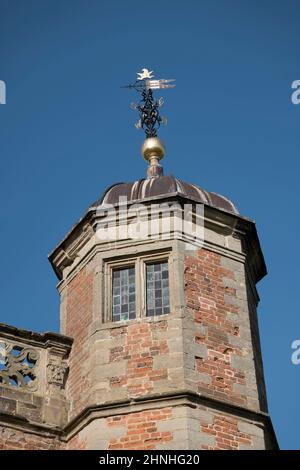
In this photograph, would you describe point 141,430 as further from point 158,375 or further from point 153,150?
point 153,150

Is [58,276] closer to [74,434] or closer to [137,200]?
[137,200]

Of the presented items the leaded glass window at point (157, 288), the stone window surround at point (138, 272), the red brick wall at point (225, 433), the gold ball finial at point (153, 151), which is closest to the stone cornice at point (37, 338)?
the stone window surround at point (138, 272)

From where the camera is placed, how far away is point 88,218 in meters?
15.4

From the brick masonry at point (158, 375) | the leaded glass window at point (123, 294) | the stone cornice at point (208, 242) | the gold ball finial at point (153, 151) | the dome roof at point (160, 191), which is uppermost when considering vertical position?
the gold ball finial at point (153, 151)

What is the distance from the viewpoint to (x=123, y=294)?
1471 cm

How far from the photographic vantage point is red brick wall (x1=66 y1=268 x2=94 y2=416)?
14141 mm

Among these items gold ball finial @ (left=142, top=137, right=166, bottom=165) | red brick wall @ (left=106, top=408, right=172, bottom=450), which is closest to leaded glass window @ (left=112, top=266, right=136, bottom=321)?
red brick wall @ (left=106, top=408, right=172, bottom=450)

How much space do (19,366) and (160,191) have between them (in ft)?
10.4

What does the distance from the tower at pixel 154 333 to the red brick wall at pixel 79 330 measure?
20mm

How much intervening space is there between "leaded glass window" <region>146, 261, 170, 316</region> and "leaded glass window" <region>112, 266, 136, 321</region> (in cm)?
21

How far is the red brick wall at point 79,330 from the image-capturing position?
1414cm

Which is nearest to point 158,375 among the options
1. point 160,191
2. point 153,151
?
point 160,191

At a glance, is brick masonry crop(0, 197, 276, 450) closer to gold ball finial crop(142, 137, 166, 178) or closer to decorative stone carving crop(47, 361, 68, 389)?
decorative stone carving crop(47, 361, 68, 389)

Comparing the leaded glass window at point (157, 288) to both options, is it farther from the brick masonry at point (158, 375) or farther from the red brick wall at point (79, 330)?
the red brick wall at point (79, 330)
